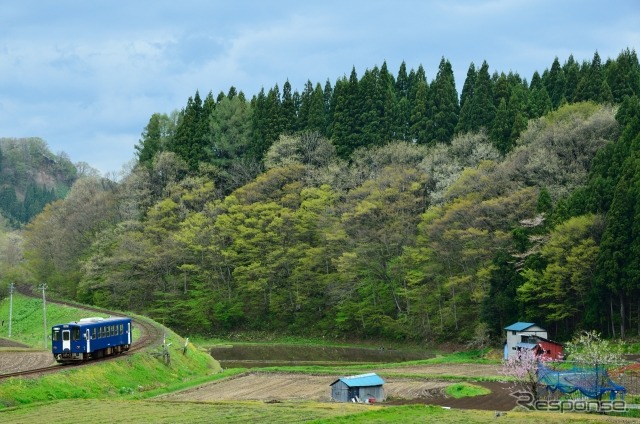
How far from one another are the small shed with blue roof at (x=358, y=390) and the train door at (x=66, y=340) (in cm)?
1407

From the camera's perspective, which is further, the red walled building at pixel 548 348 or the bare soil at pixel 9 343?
the bare soil at pixel 9 343

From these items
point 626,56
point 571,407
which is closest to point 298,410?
point 571,407

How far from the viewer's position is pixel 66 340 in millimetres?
42094

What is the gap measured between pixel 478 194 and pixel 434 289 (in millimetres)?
9755

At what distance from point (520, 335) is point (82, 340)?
3027cm

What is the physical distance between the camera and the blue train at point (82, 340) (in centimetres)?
4206

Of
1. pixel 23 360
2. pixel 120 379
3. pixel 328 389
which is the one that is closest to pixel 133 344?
pixel 23 360

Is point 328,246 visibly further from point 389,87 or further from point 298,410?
point 298,410

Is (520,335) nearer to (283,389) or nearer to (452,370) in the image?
(452,370)

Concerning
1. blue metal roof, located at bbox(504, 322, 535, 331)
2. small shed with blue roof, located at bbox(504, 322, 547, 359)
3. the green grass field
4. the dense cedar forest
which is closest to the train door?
the green grass field

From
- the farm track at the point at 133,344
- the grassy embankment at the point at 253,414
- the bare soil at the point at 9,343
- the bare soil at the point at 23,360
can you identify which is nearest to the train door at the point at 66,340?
the farm track at the point at 133,344

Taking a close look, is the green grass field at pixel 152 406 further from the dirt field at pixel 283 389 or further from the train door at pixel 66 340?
the train door at pixel 66 340

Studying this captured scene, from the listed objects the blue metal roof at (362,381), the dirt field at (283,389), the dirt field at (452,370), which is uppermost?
the blue metal roof at (362,381)

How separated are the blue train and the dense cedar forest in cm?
3001
